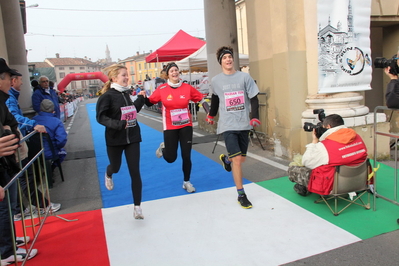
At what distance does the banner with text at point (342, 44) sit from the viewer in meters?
5.98

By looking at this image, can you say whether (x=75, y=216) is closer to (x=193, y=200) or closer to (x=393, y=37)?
(x=193, y=200)

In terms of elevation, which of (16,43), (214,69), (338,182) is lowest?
(338,182)

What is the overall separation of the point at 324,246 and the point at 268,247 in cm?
55

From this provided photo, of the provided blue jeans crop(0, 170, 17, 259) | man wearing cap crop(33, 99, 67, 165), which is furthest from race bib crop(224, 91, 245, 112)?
man wearing cap crop(33, 99, 67, 165)

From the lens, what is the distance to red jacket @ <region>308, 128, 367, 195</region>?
3.82 metres

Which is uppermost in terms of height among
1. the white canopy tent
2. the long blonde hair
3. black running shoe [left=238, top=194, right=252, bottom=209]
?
the white canopy tent

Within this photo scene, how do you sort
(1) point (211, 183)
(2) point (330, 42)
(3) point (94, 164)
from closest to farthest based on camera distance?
(1) point (211, 183), (2) point (330, 42), (3) point (94, 164)

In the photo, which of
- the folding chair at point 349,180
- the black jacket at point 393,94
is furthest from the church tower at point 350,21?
the folding chair at point 349,180

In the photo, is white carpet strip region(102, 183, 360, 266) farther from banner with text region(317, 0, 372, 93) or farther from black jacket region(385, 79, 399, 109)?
banner with text region(317, 0, 372, 93)

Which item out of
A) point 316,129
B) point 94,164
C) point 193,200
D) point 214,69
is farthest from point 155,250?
point 214,69

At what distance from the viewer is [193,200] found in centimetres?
482

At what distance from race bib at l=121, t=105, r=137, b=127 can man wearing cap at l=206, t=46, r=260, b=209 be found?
114cm

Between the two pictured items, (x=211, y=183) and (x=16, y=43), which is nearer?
(x=211, y=183)

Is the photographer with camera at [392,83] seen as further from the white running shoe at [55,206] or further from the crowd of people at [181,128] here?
the white running shoe at [55,206]
